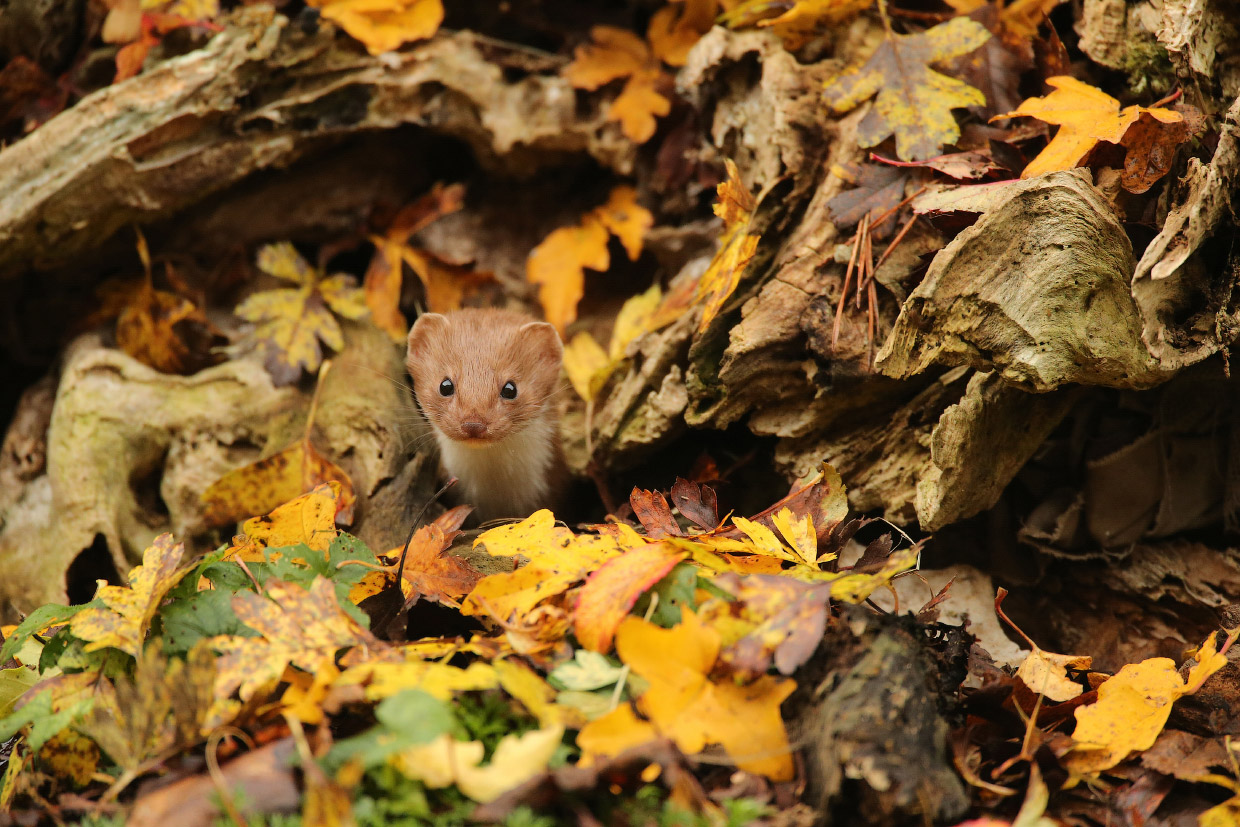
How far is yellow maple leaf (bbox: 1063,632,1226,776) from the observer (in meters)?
2.57

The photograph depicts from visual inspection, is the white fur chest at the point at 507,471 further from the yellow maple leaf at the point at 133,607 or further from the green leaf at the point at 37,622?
the green leaf at the point at 37,622

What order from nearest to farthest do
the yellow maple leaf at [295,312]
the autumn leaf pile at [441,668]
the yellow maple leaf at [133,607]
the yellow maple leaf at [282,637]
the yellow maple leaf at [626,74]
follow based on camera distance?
the autumn leaf pile at [441,668] → the yellow maple leaf at [282,637] → the yellow maple leaf at [133,607] → the yellow maple leaf at [295,312] → the yellow maple leaf at [626,74]

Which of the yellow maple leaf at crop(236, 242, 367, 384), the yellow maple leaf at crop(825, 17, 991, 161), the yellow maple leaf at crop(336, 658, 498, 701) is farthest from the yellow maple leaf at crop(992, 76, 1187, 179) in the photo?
the yellow maple leaf at crop(236, 242, 367, 384)

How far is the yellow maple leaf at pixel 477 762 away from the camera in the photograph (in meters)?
2.07

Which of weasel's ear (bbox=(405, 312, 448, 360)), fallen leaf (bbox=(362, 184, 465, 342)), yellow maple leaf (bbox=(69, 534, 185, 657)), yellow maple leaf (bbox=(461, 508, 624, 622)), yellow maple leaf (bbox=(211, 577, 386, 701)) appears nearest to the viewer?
yellow maple leaf (bbox=(211, 577, 386, 701))

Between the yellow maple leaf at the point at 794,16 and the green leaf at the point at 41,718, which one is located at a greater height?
the yellow maple leaf at the point at 794,16

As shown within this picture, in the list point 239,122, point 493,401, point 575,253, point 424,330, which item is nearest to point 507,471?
point 493,401

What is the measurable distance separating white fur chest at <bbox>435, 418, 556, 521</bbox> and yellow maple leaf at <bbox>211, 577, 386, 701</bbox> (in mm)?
2125

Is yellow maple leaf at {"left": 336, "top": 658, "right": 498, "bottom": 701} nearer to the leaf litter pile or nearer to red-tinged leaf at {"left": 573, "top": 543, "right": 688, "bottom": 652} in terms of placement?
the leaf litter pile

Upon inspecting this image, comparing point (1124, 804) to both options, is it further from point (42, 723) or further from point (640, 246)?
point (640, 246)

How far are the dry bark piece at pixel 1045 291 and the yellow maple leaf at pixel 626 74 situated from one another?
91.1 inches

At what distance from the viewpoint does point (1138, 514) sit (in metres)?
3.74

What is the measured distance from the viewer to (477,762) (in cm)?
213

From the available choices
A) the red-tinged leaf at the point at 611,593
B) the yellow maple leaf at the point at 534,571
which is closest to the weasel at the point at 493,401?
the yellow maple leaf at the point at 534,571
